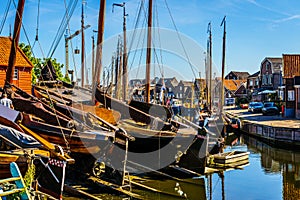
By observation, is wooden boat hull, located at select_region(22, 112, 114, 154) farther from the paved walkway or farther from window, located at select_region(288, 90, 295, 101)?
window, located at select_region(288, 90, 295, 101)

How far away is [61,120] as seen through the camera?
15.7m

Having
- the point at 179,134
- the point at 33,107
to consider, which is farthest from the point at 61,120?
the point at 179,134

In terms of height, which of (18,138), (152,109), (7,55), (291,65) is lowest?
(18,138)

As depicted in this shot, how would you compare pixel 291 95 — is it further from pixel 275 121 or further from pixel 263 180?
pixel 263 180

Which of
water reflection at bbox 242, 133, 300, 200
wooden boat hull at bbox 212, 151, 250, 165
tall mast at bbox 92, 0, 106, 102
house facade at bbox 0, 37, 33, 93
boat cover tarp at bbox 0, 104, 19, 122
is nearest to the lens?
boat cover tarp at bbox 0, 104, 19, 122

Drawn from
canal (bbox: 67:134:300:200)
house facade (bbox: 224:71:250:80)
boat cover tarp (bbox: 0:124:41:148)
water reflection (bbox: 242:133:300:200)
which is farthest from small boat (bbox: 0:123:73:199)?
house facade (bbox: 224:71:250:80)

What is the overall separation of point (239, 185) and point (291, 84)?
2872 centimetres

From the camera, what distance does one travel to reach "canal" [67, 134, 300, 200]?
53.3 feet

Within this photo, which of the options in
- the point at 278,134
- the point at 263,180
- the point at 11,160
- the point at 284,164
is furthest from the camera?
the point at 278,134

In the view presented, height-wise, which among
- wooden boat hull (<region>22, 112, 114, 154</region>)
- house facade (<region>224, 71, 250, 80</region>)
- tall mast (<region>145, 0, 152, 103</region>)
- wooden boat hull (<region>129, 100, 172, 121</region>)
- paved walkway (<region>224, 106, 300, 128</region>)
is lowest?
paved walkway (<region>224, 106, 300, 128</region>)

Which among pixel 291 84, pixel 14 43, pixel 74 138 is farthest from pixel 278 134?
pixel 14 43

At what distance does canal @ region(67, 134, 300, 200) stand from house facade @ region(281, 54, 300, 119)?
1891cm

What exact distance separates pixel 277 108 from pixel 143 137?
114 ft

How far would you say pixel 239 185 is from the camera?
1816 cm
